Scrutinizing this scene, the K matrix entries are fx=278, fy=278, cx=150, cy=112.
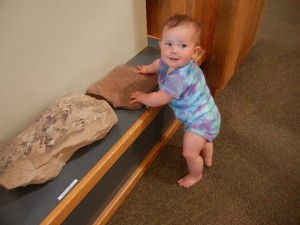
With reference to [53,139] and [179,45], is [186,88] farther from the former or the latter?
[53,139]

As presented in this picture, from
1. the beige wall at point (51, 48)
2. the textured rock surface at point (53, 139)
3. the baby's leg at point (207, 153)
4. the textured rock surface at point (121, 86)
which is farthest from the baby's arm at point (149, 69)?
the baby's leg at point (207, 153)

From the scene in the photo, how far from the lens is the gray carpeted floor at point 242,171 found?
1.12 m

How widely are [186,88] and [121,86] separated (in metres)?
0.28

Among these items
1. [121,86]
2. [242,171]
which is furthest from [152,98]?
[242,171]

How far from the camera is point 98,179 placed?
2.88 ft

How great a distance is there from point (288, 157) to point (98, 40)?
1009 millimetres

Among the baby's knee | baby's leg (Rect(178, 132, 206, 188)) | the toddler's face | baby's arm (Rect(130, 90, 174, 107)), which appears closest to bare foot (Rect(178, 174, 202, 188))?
baby's leg (Rect(178, 132, 206, 188))

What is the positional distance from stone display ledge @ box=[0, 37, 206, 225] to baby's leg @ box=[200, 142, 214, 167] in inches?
8.6

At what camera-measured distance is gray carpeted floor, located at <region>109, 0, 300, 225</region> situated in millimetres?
1123

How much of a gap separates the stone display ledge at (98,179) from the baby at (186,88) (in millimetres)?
103

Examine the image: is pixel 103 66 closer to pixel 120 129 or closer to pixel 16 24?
pixel 120 129

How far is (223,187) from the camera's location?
121 cm

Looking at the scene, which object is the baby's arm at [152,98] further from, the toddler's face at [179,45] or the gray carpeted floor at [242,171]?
the gray carpeted floor at [242,171]

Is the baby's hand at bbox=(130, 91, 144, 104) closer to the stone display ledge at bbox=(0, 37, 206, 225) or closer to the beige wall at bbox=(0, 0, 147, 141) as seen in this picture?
the stone display ledge at bbox=(0, 37, 206, 225)
